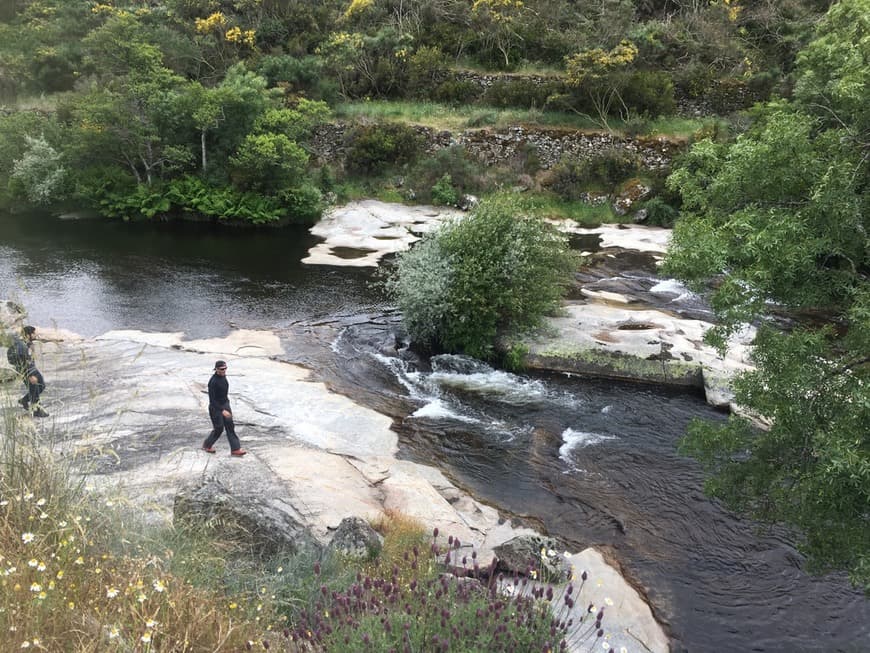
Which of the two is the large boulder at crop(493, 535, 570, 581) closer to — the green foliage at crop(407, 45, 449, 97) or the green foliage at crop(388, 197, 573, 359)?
the green foliage at crop(388, 197, 573, 359)

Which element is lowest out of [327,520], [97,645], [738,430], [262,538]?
[327,520]

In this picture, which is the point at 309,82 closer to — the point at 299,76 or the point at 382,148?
the point at 299,76

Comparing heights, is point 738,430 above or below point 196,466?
above

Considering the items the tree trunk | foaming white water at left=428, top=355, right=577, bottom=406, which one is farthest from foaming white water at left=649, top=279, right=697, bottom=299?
the tree trunk

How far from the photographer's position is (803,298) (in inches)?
293

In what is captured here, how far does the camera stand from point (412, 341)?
18078mm

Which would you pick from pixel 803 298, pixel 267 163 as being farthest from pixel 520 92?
pixel 803 298

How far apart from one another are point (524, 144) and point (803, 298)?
30.6 metres

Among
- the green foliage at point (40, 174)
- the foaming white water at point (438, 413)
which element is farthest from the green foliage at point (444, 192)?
the foaming white water at point (438, 413)

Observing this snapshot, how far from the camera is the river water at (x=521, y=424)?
9.02 metres

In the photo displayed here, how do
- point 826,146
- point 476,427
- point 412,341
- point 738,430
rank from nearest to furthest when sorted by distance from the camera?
point 826,146 → point 738,430 → point 476,427 → point 412,341

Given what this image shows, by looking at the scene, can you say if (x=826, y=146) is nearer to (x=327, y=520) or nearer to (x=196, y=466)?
(x=327, y=520)

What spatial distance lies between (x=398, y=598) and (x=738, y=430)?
5.67 metres

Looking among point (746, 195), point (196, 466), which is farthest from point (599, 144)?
point (196, 466)
